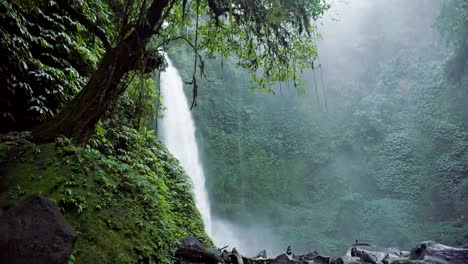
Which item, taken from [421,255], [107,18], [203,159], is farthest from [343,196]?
[107,18]

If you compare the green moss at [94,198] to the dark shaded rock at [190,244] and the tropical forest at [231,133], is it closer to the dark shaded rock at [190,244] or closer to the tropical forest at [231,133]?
the tropical forest at [231,133]

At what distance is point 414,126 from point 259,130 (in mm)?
10644

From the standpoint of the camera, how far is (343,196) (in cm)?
2172

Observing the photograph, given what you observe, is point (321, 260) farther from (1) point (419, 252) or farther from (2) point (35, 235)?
(2) point (35, 235)

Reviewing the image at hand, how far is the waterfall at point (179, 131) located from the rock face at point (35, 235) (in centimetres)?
1548

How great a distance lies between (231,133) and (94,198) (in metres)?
21.3

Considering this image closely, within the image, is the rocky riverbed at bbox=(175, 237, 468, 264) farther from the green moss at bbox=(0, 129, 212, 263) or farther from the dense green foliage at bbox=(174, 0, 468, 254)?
the dense green foliage at bbox=(174, 0, 468, 254)

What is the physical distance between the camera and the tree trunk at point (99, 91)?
11.2ft

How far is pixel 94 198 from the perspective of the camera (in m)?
2.57

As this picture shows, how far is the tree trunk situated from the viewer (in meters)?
3.41

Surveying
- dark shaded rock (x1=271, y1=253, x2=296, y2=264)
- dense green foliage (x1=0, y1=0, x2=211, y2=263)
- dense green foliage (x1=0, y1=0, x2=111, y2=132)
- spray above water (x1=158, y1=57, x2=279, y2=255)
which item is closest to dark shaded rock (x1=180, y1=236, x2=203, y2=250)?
dense green foliage (x1=0, y1=0, x2=211, y2=263)

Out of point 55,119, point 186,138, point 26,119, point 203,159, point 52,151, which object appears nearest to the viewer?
point 52,151

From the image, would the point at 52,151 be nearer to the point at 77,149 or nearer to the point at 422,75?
the point at 77,149

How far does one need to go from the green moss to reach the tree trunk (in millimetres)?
411
